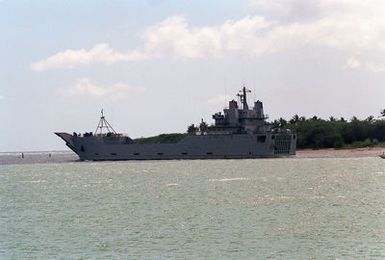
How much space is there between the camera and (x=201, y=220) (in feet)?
112

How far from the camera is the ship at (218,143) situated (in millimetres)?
104562

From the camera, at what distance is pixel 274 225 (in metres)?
31.5

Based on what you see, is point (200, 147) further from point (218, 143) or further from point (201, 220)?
point (201, 220)

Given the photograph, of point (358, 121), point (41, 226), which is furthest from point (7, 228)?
point (358, 121)

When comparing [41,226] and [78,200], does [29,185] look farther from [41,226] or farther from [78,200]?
[41,226]

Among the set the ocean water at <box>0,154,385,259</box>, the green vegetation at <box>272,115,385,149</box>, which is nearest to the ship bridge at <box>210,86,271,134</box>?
the green vegetation at <box>272,115,385,149</box>

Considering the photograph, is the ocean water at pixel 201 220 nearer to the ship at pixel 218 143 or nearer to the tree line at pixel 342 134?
the ship at pixel 218 143

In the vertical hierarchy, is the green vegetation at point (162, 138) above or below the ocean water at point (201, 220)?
above

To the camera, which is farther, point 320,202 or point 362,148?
point 362,148

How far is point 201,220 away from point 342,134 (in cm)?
11228

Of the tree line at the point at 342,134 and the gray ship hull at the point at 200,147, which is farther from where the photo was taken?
the tree line at the point at 342,134

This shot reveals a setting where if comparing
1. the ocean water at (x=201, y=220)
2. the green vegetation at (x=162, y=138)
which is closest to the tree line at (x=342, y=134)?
the green vegetation at (x=162, y=138)

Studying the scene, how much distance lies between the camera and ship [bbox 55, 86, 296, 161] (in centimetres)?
10456

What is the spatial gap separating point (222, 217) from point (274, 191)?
43.0ft
